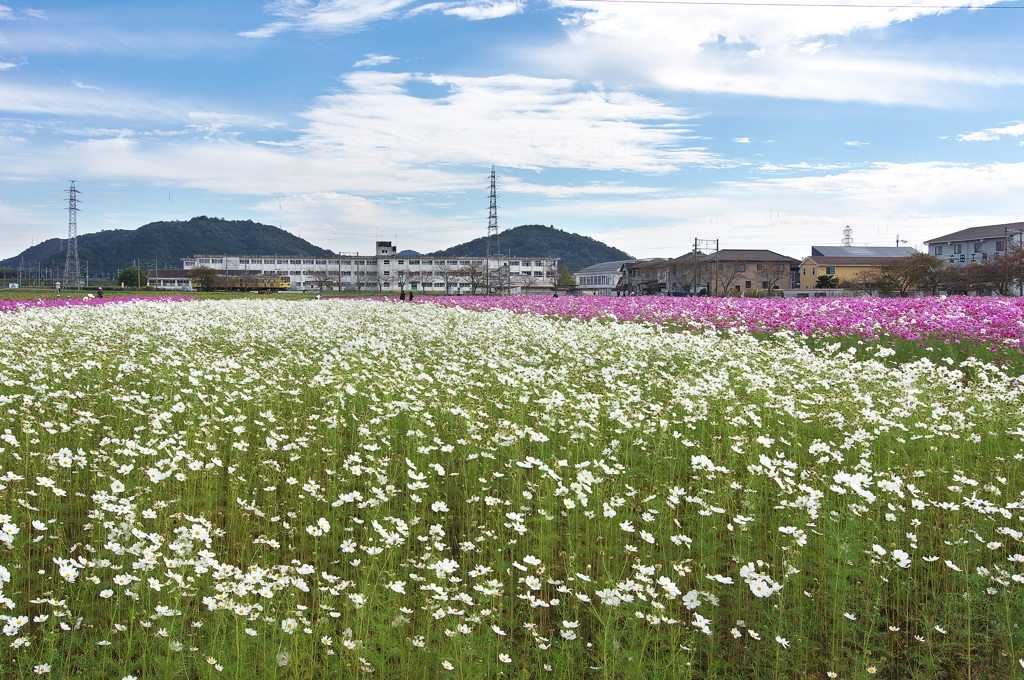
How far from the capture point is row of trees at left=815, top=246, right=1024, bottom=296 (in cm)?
5091

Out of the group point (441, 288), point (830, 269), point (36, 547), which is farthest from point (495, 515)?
point (441, 288)

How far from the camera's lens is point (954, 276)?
2339 inches

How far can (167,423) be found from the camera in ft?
23.9

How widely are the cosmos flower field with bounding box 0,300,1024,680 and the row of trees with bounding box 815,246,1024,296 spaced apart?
5278 cm

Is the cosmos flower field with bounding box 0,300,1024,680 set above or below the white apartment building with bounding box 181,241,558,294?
below

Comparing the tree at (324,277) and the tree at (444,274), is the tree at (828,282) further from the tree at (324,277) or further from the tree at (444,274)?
the tree at (324,277)

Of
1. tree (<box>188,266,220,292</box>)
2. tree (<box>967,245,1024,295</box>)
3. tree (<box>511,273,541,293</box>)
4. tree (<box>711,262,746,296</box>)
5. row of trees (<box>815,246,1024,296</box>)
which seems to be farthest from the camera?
tree (<box>511,273,541,293</box>)

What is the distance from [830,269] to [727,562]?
363ft

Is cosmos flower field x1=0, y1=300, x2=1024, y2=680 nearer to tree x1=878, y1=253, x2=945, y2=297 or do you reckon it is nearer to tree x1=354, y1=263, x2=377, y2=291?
tree x1=878, y1=253, x2=945, y2=297

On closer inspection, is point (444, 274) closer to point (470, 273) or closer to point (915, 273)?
point (470, 273)

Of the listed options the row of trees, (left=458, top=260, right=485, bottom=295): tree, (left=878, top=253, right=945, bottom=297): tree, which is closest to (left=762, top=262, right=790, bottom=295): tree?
the row of trees

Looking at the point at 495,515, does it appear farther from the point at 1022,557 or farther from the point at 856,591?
the point at 1022,557

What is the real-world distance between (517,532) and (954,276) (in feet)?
223

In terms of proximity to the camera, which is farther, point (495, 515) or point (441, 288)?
point (441, 288)
